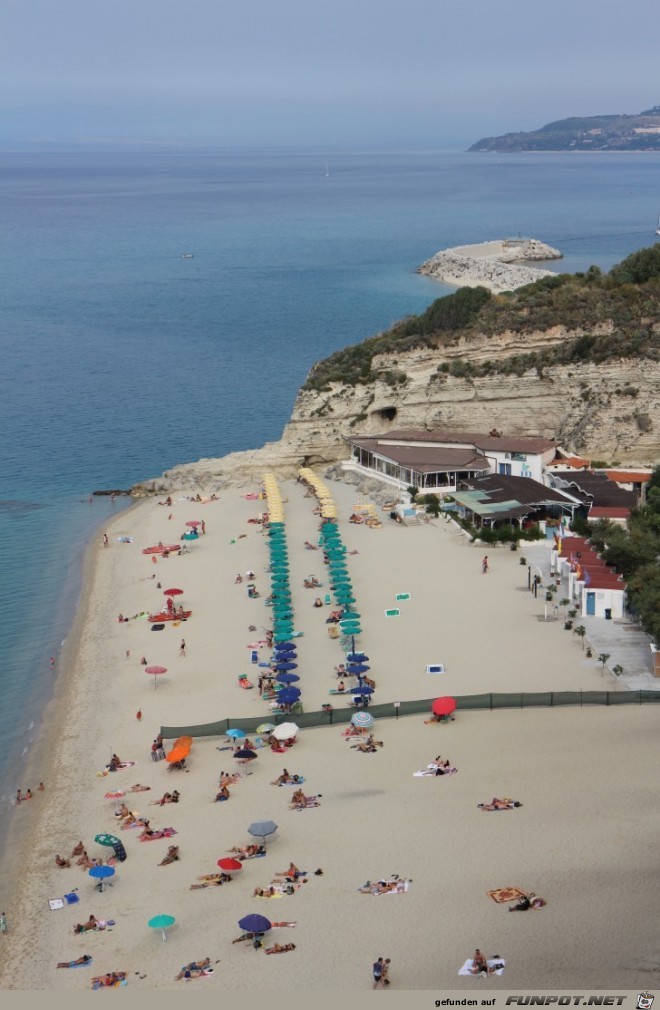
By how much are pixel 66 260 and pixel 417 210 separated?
239 ft

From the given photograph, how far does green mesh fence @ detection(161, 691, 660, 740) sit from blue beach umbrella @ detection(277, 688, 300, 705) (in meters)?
0.44

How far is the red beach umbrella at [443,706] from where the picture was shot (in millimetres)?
27047

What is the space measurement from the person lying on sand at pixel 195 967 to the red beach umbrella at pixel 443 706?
30.0ft

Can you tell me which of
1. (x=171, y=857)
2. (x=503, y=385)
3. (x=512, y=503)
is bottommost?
(x=171, y=857)

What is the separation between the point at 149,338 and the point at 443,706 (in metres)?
60.0

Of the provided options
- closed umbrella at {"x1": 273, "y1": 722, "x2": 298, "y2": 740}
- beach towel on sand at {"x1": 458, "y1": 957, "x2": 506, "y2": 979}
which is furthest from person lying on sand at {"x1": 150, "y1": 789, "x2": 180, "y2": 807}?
beach towel on sand at {"x1": 458, "y1": 957, "x2": 506, "y2": 979}

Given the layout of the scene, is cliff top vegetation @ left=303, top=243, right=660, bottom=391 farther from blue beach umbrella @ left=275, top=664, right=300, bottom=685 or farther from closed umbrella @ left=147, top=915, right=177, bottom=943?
closed umbrella @ left=147, top=915, right=177, bottom=943

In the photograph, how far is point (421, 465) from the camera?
1795 inches

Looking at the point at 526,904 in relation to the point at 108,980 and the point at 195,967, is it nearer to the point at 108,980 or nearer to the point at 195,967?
the point at 195,967

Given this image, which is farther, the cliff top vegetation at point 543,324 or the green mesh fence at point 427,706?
the cliff top vegetation at point 543,324

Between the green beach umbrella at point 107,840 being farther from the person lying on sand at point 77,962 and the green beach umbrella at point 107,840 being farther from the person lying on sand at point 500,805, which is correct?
the person lying on sand at point 500,805

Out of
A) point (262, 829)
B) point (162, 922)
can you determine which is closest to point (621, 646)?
point (262, 829)

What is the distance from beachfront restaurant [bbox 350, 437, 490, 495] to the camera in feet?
149

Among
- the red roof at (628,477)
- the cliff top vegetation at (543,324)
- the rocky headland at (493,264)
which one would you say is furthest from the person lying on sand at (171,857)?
the rocky headland at (493,264)
